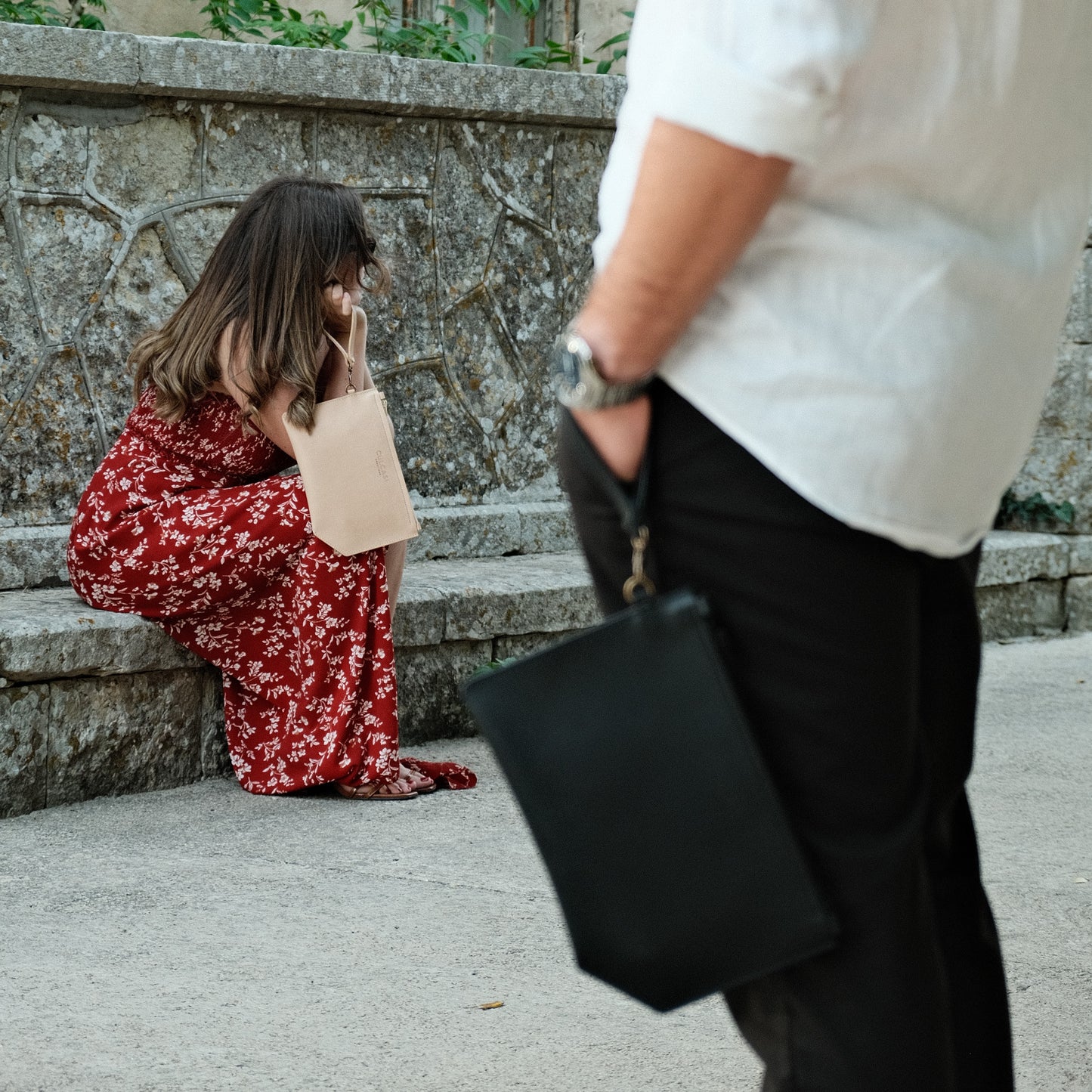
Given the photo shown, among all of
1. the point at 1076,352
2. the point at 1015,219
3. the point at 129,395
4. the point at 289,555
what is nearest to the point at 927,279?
the point at 1015,219

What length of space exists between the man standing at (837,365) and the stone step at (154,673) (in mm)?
2298

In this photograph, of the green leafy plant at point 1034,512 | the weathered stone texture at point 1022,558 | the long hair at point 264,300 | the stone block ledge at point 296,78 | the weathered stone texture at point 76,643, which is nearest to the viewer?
the weathered stone texture at point 76,643

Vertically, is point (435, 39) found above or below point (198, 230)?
above

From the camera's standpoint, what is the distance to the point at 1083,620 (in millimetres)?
5188

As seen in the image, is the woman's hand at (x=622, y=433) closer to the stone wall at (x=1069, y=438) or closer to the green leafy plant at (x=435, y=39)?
the green leafy plant at (x=435, y=39)

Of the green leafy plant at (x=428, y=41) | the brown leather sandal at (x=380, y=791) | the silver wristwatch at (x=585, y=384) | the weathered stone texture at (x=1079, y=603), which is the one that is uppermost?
the green leafy plant at (x=428, y=41)

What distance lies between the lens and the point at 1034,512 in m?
Answer: 5.23

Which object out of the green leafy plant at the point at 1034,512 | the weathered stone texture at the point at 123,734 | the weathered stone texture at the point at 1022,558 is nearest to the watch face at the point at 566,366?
the weathered stone texture at the point at 123,734

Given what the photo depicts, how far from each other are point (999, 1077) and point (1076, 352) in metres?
4.33

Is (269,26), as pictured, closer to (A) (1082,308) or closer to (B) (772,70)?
(A) (1082,308)

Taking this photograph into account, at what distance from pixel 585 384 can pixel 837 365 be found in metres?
0.16

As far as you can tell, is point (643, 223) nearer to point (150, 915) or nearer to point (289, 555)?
point (150, 915)

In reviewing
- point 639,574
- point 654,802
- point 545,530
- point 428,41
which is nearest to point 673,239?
point 639,574

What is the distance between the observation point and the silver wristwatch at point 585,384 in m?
0.96
